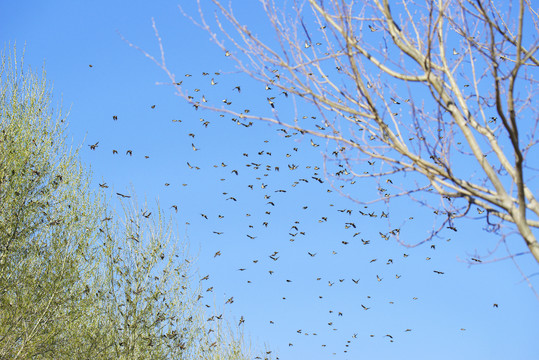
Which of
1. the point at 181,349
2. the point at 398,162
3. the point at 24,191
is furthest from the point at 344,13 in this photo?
the point at 181,349

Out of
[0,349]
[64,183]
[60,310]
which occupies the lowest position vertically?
[0,349]

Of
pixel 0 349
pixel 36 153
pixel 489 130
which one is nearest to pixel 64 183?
pixel 36 153

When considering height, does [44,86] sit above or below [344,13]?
above

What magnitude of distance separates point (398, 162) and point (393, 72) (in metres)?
0.83

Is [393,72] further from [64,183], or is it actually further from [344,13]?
[64,183]

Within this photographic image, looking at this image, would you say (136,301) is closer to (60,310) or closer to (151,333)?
(151,333)

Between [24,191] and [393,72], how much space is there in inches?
345

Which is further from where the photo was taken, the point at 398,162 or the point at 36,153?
the point at 36,153

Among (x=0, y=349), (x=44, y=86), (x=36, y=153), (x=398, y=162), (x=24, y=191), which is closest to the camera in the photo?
(x=398, y=162)

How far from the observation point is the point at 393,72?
4.71 meters

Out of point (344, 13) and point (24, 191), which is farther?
point (24, 191)

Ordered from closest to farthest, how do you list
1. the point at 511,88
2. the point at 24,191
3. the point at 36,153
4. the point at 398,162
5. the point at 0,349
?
1. the point at 511,88
2. the point at 398,162
3. the point at 0,349
4. the point at 24,191
5. the point at 36,153

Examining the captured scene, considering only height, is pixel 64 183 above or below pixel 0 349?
above

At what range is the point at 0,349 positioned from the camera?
9.57m
